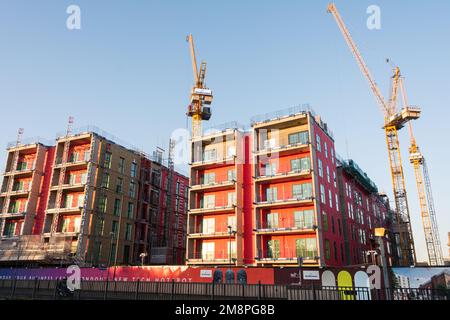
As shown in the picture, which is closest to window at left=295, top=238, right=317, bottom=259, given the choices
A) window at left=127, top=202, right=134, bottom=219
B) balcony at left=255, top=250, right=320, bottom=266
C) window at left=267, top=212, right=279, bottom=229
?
balcony at left=255, top=250, right=320, bottom=266

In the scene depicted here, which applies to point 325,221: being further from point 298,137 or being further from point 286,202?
point 298,137

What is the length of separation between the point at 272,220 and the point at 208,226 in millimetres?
10207

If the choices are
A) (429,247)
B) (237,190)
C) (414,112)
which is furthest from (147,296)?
(429,247)

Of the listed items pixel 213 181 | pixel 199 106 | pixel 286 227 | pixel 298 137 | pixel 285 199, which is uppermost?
pixel 199 106

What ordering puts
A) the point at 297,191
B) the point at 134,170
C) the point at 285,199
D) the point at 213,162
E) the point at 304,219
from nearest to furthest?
1. the point at 304,219
2. the point at 285,199
3. the point at 297,191
4. the point at 213,162
5. the point at 134,170

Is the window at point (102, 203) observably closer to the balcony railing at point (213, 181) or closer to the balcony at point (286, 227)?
the balcony railing at point (213, 181)

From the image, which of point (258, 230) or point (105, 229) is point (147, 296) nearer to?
point (258, 230)

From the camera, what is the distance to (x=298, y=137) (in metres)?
47.1

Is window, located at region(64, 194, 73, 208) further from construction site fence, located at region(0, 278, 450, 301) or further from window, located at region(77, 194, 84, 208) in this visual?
construction site fence, located at region(0, 278, 450, 301)

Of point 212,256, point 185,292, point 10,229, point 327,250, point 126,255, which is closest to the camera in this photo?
point 185,292

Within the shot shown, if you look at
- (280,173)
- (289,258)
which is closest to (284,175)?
(280,173)

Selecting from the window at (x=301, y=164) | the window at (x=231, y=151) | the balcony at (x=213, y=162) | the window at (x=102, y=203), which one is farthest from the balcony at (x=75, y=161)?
the window at (x=301, y=164)

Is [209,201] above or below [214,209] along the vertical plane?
above
